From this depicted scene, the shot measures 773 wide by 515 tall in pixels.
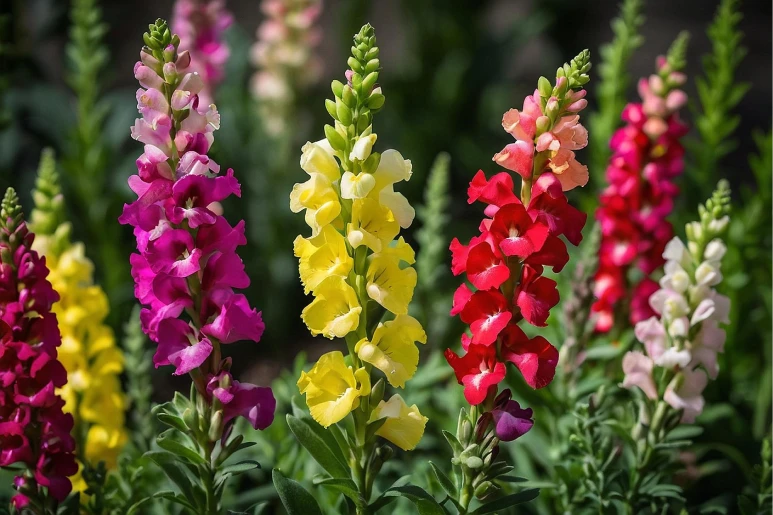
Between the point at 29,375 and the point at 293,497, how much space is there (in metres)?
0.59

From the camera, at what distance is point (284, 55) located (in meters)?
4.30

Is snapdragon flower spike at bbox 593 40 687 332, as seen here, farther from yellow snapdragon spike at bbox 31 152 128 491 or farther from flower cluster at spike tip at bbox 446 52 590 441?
yellow snapdragon spike at bbox 31 152 128 491

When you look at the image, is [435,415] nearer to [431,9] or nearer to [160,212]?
[160,212]

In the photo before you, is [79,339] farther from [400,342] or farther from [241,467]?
[400,342]

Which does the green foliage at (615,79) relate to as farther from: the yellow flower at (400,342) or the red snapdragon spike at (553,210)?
the yellow flower at (400,342)

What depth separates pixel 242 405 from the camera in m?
1.67

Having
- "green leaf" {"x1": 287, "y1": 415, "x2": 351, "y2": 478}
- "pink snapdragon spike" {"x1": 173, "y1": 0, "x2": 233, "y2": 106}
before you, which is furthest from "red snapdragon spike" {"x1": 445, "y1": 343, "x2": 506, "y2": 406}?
"pink snapdragon spike" {"x1": 173, "y1": 0, "x2": 233, "y2": 106}

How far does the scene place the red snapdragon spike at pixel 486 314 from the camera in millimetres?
1543

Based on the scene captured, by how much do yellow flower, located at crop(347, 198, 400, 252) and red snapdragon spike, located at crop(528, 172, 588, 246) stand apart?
264mm

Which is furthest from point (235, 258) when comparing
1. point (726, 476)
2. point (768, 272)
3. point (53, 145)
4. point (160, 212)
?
point (53, 145)

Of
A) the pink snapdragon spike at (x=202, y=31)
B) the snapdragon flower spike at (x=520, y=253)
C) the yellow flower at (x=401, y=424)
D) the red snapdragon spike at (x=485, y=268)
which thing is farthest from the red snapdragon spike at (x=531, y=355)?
the pink snapdragon spike at (x=202, y=31)

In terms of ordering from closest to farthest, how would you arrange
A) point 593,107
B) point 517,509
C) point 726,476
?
point 517,509 → point 726,476 → point 593,107

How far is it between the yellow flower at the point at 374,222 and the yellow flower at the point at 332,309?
91 millimetres

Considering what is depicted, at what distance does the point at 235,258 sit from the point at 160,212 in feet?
0.54
